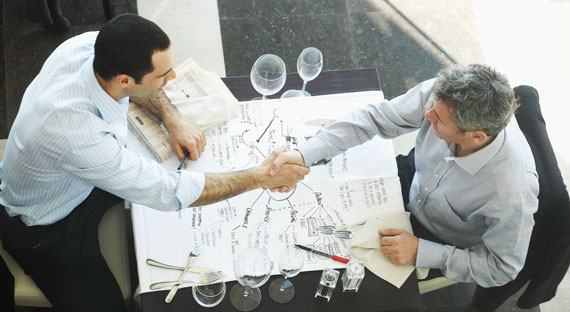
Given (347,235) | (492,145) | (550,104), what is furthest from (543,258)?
(550,104)

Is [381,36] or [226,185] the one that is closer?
[226,185]

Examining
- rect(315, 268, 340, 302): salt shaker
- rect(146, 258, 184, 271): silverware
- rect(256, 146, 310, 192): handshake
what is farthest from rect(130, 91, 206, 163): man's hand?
rect(315, 268, 340, 302): salt shaker

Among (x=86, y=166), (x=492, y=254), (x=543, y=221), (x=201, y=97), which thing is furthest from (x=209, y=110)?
(x=543, y=221)

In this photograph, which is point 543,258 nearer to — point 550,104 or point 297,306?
point 297,306

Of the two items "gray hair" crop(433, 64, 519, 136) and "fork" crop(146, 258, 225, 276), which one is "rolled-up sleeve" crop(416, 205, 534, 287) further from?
"fork" crop(146, 258, 225, 276)

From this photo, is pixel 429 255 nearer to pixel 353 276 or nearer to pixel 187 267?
pixel 353 276

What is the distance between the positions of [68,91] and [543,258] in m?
1.51

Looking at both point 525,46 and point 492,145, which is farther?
point 525,46

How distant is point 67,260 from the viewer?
168cm

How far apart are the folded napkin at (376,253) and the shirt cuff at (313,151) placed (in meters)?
0.26

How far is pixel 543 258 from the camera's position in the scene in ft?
5.11

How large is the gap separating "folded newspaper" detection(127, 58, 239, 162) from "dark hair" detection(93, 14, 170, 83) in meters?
0.25

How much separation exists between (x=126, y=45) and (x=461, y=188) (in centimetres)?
109

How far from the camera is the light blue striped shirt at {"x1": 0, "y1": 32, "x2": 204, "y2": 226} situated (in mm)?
1378
